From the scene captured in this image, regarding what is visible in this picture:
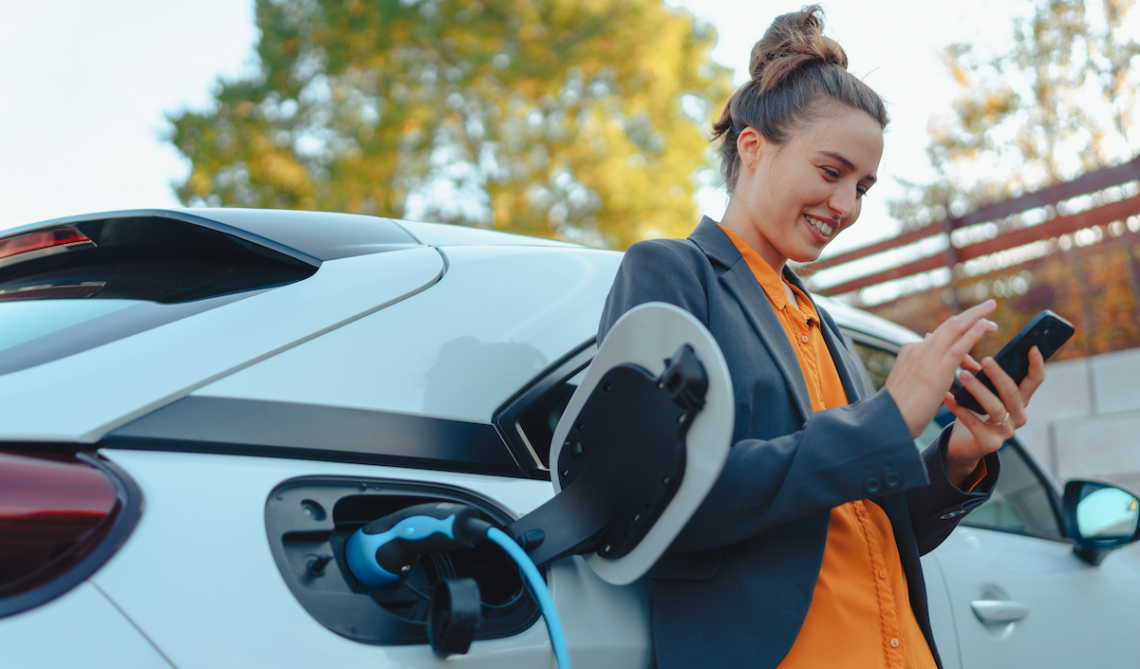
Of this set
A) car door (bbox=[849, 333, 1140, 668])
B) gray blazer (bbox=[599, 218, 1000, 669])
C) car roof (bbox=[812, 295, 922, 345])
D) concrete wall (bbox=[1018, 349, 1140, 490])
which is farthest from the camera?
concrete wall (bbox=[1018, 349, 1140, 490])

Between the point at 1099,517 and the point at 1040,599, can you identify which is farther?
the point at 1099,517

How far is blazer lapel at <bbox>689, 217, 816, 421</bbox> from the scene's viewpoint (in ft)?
4.65

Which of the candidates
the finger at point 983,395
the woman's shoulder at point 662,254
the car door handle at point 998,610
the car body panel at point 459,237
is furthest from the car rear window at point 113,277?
the car door handle at point 998,610

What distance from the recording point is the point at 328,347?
1224 mm

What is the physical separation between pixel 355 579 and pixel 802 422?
→ 0.75 meters

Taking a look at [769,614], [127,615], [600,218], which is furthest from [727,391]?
[600,218]

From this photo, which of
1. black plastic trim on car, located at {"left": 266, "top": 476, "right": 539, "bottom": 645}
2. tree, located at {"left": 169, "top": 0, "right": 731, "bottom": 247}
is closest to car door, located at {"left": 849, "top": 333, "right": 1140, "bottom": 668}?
black plastic trim on car, located at {"left": 266, "top": 476, "right": 539, "bottom": 645}

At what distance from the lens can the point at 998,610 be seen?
7.04 ft

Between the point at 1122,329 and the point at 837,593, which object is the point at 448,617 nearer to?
the point at 837,593

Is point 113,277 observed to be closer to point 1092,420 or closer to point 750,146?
point 750,146

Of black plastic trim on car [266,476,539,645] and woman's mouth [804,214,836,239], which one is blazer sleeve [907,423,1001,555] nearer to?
woman's mouth [804,214,836,239]

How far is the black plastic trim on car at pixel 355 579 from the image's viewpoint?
3.47 ft

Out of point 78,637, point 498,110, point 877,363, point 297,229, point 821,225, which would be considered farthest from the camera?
point 498,110

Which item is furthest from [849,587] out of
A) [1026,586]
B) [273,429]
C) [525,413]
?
[1026,586]
